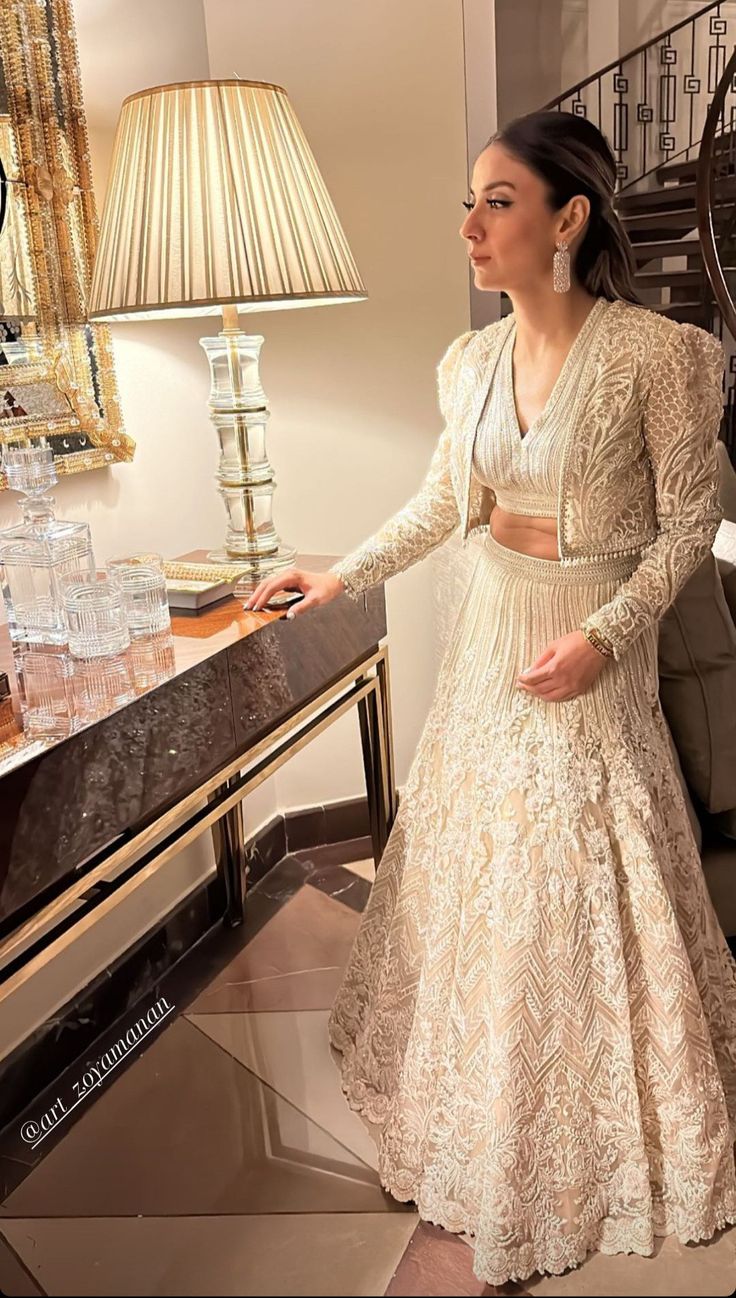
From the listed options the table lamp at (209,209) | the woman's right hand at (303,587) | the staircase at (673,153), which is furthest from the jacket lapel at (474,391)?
the staircase at (673,153)

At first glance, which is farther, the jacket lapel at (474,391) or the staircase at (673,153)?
A: the staircase at (673,153)

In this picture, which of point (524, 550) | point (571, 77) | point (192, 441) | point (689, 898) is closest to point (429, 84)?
point (192, 441)

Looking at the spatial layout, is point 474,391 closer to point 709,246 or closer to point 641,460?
point 641,460

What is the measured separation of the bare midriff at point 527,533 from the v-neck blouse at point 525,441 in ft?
0.04

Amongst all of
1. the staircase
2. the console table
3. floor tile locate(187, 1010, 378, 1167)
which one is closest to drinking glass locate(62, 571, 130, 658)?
the console table

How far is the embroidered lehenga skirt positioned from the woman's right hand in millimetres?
253

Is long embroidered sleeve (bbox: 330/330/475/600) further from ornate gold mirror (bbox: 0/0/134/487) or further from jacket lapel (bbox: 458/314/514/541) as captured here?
ornate gold mirror (bbox: 0/0/134/487)

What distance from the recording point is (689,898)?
1580 mm

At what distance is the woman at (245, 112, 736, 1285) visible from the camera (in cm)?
139

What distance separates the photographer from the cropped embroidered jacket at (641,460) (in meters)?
1.38

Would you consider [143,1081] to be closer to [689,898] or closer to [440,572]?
[689,898]

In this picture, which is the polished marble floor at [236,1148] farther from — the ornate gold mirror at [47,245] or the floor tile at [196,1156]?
the ornate gold mirror at [47,245]

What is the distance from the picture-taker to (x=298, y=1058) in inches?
76.0

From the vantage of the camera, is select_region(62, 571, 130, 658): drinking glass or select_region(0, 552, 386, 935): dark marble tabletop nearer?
select_region(0, 552, 386, 935): dark marble tabletop
